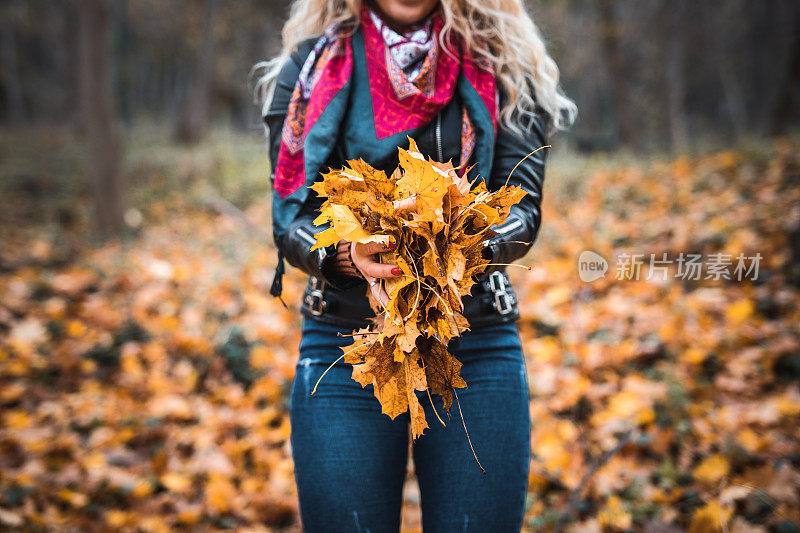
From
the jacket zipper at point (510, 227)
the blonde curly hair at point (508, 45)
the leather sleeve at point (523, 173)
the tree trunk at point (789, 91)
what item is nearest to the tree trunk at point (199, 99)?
the tree trunk at point (789, 91)

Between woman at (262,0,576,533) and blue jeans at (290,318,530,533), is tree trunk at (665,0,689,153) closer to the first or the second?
woman at (262,0,576,533)

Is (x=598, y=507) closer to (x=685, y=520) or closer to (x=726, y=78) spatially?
(x=685, y=520)

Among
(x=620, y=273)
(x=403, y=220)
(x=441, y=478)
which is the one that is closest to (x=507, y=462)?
(x=441, y=478)

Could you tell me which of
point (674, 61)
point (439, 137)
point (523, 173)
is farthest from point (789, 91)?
point (439, 137)

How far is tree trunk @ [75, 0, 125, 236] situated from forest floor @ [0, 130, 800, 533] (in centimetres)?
145

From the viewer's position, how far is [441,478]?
1.36m

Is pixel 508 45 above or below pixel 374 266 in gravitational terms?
above

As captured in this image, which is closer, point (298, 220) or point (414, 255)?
point (414, 255)

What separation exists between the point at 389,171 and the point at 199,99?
631 inches

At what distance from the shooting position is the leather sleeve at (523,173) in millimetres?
1455

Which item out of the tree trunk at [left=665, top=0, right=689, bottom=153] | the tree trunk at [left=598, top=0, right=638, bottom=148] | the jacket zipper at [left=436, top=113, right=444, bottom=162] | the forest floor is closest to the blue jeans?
the jacket zipper at [left=436, top=113, right=444, bottom=162]

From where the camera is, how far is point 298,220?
156cm

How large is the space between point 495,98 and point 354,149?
475 millimetres

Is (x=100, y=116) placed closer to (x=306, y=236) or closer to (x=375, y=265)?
(x=306, y=236)
